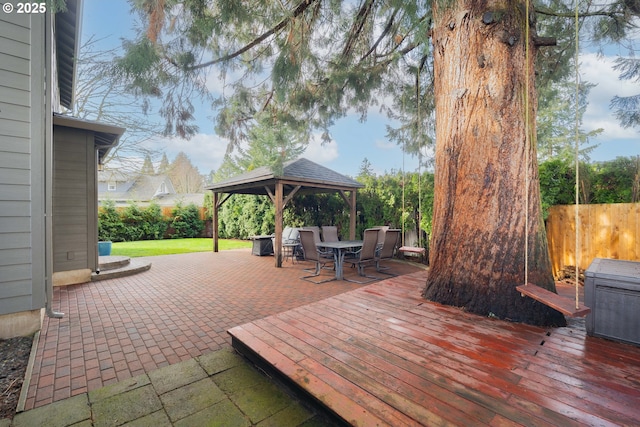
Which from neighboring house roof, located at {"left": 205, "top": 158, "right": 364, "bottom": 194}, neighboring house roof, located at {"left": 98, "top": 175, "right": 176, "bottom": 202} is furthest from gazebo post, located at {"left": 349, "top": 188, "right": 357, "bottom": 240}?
neighboring house roof, located at {"left": 98, "top": 175, "right": 176, "bottom": 202}

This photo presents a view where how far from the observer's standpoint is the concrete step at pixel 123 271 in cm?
576

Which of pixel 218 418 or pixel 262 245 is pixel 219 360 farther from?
pixel 262 245

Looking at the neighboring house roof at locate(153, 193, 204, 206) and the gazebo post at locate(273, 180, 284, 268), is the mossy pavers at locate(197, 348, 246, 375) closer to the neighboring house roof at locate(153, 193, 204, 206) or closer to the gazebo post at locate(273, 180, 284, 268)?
the gazebo post at locate(273, 180, 284, 268)

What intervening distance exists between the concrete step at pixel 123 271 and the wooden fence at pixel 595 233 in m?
8.64

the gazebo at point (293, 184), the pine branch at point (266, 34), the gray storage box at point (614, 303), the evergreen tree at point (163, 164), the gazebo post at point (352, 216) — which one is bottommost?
the gray storage box at point (614, 303)

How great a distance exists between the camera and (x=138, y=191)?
2761cm

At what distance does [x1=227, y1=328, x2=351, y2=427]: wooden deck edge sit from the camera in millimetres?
1669

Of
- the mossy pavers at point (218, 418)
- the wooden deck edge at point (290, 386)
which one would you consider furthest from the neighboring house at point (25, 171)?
the mossy pavers at point (218, 418)

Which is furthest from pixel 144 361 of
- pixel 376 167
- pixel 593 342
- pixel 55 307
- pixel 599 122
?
pixel 599 122

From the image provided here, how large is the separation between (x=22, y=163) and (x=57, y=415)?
111 inches

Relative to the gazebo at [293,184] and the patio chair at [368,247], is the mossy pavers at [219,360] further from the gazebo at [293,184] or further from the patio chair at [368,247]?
the gazebo at [293,184]

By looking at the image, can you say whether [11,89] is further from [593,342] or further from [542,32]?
[542,32]

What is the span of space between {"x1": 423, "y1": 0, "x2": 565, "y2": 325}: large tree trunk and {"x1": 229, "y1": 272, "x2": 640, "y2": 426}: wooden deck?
322 mm

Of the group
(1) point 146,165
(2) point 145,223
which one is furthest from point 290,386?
(1) point 146,165
